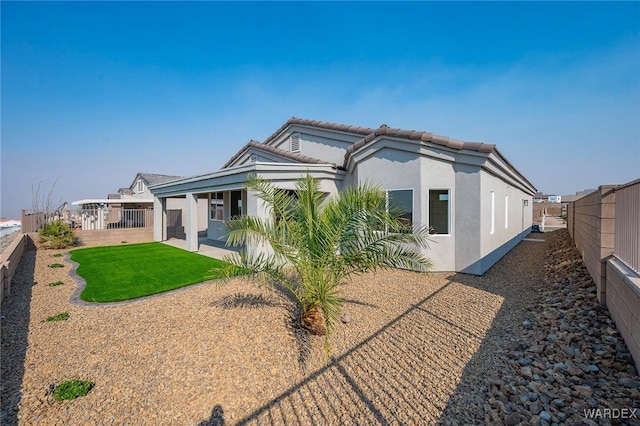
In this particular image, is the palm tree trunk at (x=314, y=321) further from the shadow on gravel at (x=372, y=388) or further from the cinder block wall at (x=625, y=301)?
the cinder block wall at (x=625, y=301)

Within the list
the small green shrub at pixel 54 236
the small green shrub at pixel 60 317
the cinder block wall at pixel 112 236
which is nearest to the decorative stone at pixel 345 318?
the small green shrub at pixel 60 317

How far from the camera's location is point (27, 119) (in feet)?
54.1

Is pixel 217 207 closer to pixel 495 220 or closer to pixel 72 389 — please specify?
pixel 72 389

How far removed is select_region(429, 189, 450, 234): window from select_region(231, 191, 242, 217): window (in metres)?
A: 11.6

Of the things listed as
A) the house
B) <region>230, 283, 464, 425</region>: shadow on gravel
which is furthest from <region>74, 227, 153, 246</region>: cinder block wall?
<region>230, 283, 464, 425</region>: shadow on gravel

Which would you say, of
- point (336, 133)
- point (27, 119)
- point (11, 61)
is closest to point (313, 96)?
point (336, 133)

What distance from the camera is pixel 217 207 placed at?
19938mm

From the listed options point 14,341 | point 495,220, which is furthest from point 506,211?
point 14,341

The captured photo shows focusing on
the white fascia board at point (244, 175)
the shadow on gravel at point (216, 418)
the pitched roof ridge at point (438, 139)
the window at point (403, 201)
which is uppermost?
the pitched roof ridge at point (438, 139)

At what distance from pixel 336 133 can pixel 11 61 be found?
556 inches

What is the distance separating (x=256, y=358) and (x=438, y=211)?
8.30 metres

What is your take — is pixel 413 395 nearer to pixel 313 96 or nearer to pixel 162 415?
pixel 162 415

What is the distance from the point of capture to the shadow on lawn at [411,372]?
153 inches

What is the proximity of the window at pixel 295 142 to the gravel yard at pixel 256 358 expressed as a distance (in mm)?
11717
